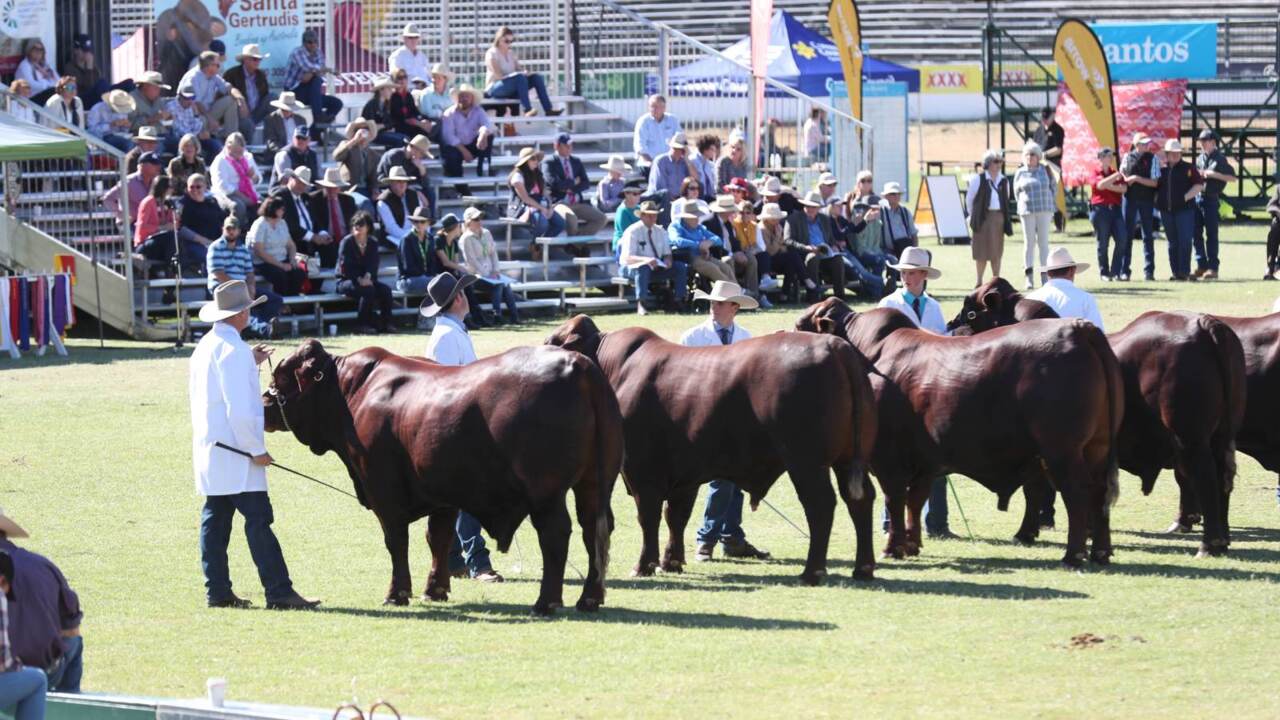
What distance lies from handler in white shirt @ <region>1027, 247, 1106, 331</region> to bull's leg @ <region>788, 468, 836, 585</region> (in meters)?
2.86

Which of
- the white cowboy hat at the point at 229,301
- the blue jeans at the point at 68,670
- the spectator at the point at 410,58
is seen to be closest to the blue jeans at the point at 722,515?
the white cowboy hat at the point at 229,301

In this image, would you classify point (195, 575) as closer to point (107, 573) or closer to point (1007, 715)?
point (107, 573)

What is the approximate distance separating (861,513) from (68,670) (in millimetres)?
4978

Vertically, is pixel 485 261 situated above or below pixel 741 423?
above

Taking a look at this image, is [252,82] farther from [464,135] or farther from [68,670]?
[68,670]

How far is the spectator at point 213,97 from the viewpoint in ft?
84.7

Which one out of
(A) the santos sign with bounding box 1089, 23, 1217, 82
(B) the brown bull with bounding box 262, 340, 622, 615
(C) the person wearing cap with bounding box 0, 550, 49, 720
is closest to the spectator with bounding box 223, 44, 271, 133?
(B) the brown bull with bounding box 262, 340, 622, 615

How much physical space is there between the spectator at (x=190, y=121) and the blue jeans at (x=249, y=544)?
15.4 m

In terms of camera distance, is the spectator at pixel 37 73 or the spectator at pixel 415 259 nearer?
the spectator at pixel 415 259

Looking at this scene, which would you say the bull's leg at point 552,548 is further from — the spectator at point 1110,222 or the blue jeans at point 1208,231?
the blue jeans at point 1208,231

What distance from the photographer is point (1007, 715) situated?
8062mm

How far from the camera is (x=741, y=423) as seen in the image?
11.3m

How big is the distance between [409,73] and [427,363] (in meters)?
18.9

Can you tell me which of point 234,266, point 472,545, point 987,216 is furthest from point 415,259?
point 472,545
